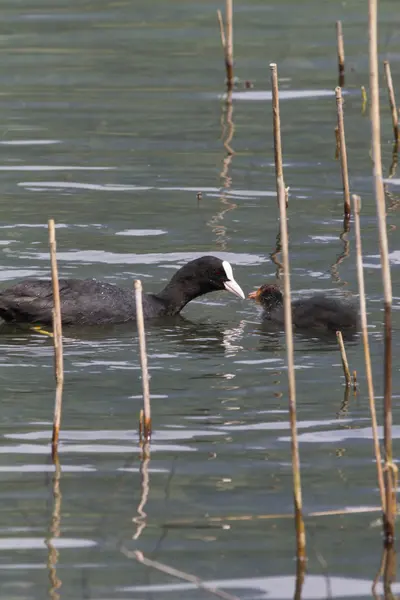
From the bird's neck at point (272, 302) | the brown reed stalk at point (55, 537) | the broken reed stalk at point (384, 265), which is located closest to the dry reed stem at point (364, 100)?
the bird's neck at point (272, 302)

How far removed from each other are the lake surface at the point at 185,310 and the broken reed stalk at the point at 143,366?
0.13 m

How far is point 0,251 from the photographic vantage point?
38.3 ft

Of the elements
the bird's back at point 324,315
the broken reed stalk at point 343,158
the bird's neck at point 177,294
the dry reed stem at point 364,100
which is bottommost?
the bird's back at point 324,315

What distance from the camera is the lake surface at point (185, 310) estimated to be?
579 cm

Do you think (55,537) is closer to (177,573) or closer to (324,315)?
(177,573)

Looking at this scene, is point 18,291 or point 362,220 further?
point 362,220

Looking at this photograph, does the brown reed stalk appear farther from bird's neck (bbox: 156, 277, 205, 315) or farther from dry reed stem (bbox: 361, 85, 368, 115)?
dry reed stem (bbox: 361, 85, 368, 115)

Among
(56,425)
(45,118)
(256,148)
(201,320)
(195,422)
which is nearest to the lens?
(56,425)

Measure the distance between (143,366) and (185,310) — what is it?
4.46m

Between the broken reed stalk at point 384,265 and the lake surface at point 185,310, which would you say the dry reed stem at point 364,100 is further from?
the broken reed stalk at point 384,265

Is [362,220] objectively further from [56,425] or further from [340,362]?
[56,425]

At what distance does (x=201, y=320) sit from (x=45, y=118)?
7388 mm

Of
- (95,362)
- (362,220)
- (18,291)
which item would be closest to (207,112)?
(362,220)

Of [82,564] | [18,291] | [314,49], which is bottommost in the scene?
[82,564]
